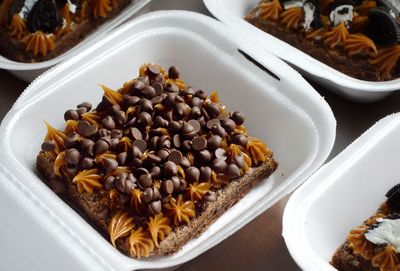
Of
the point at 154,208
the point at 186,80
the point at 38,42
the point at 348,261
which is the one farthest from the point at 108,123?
the point at 348,261

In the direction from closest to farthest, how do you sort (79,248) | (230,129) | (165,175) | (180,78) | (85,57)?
(79,248)
(165,175)
(230,129)
(85,57)
(180,78)

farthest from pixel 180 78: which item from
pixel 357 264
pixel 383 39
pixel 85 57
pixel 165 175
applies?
pixel 357 264

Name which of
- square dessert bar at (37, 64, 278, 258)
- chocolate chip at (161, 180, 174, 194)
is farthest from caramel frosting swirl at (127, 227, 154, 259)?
chocolate chip at (161, 180, 174, 194)

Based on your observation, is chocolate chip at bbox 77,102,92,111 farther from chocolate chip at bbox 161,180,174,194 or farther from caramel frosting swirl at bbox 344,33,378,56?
caramel frosting swirl at bbox 344,33,378,56

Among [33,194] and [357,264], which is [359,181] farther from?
[33,194]

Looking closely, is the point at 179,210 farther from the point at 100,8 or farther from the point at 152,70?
the point at 100,8
